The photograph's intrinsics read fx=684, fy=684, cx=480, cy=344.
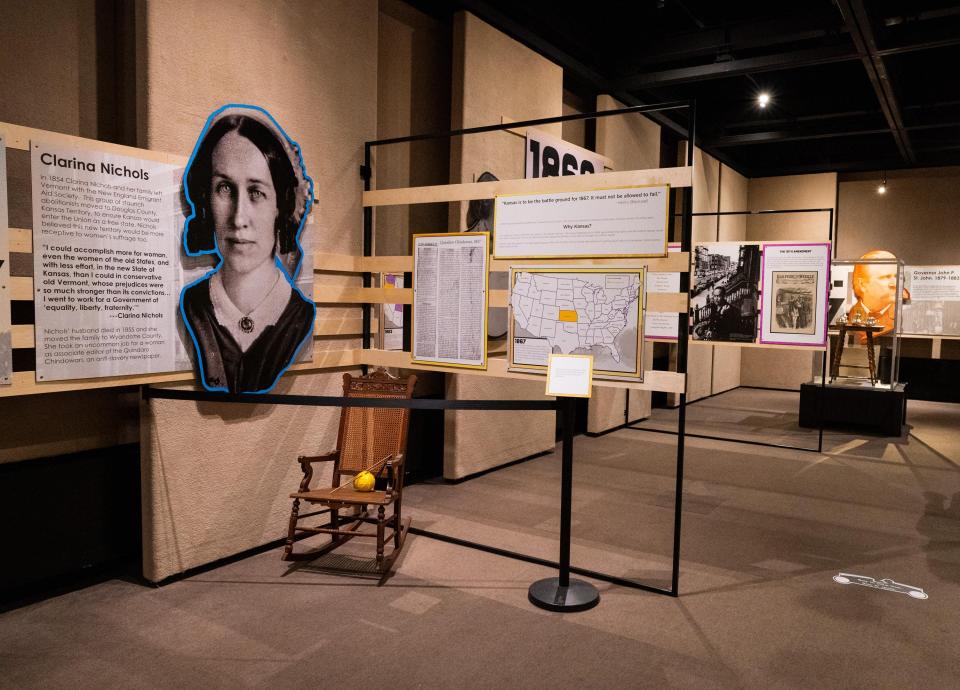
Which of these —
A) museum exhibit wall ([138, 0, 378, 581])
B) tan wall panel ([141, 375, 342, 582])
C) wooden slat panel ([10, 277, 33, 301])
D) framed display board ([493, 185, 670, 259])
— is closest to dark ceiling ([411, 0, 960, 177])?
museum exhibit wall ([138, 0, 378, 581])

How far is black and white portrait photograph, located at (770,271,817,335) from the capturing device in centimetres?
671

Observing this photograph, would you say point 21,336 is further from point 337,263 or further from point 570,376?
point 570,376

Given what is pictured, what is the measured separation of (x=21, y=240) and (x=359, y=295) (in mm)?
1974

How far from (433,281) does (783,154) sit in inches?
402

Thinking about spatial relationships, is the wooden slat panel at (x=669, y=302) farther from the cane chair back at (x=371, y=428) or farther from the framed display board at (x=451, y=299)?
the cane chair back at (x=371, y=428)

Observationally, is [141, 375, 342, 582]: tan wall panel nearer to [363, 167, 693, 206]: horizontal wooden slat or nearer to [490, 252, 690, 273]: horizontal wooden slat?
[363, 167, 693, 206]: horizontal wooden slat

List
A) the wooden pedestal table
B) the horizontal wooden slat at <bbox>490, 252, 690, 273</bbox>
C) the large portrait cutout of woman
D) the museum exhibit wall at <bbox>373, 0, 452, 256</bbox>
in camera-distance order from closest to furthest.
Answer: the horizontal wooden slat at <bbox>490, 252, 690, 273</bbox>
the large portrait cutout of woman
the museum exhibit wall at <bbox>373, 0, 452, 256</bbox>
the wooden pedestal table

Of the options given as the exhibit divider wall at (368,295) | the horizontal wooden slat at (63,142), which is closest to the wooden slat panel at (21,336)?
the exhibit divider wall at (368,295)

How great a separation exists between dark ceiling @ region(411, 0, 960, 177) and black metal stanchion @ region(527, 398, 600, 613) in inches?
151

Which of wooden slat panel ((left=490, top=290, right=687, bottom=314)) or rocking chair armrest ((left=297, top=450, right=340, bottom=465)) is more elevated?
wooden slat panel ((left=490, top=290, right=687, bottom=314))

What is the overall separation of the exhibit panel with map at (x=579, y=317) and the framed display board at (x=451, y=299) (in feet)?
0.80

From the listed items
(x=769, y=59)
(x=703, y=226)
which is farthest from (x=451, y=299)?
(x=703, y=226)

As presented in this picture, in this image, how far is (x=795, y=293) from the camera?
6777 mm

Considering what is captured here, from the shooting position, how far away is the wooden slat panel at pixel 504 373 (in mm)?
3354
